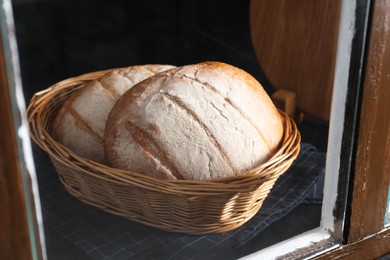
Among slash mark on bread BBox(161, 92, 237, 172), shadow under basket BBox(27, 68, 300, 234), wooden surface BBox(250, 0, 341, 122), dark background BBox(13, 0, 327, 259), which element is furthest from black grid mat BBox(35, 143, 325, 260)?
dark background BBox(13, 0, 327, 259)

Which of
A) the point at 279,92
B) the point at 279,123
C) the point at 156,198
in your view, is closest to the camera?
the point at 156,198

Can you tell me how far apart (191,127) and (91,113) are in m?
0.22

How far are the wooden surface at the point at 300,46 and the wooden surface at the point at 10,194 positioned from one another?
0.75m

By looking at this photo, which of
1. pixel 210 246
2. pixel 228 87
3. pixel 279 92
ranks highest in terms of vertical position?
pixel 228 87

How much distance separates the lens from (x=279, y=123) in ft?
3.12

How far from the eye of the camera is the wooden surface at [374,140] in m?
0.81

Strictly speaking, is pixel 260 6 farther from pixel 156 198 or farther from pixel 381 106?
pixel 156 198

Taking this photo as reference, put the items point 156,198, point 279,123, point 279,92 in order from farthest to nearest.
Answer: point 279,92 → point 279,123 → point 156,198

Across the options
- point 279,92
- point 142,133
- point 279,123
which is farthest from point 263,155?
point 279,92

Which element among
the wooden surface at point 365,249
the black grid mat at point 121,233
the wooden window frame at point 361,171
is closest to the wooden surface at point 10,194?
the wooden window frame at point 361,171

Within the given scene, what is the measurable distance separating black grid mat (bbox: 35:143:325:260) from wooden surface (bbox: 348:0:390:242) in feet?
0.43

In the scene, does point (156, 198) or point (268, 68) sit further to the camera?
point (268, 68)

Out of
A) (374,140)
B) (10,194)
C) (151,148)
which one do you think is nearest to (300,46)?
(374,140)

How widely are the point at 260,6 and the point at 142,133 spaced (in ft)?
1.85
